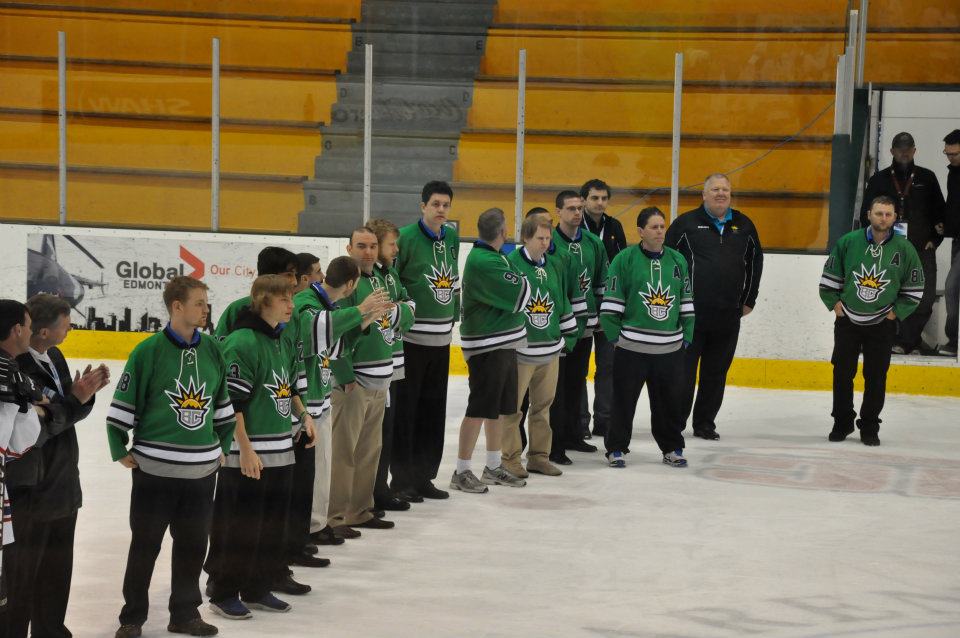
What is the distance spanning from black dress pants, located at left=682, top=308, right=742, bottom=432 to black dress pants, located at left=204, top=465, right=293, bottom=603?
12.2 ft

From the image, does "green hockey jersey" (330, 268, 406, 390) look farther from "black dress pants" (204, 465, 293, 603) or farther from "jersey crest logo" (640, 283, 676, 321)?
"jersey crest logo" (640, 283, 676, 321)

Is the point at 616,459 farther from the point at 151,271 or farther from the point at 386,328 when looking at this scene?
the point at 151,271

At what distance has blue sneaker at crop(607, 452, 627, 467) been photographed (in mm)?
6531

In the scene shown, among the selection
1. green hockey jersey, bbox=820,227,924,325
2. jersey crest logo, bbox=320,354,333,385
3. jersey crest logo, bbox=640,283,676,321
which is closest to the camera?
jersey crest logo, bbox=320,354,333,385

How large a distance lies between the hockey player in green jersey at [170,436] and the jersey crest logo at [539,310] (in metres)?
2.58

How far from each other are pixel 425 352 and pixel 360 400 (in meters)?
0.77

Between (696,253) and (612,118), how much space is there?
261cm

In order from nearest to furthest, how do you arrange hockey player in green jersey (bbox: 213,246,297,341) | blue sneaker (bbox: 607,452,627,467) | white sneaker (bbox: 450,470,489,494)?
1. hockey player in green jersey (bbox: 213,246,297,341)
2. white sneaker (bbox: 450,470,489,494)
3. blue sneaker (bbox: 607,452,627,467)

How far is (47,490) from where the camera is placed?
3.42 meters

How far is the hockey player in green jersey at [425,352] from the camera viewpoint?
18.4 ft

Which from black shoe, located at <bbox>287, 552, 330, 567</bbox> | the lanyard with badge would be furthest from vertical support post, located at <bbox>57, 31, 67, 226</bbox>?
black shoe, located at <bbox>287, 552, 330, 567</bbox>

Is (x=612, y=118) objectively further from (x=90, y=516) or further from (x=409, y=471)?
(x=90, y=516)

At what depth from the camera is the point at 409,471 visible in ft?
18.6

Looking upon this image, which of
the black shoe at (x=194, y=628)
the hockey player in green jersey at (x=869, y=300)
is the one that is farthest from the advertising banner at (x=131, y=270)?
the black shoe at (x=194, y=628)
